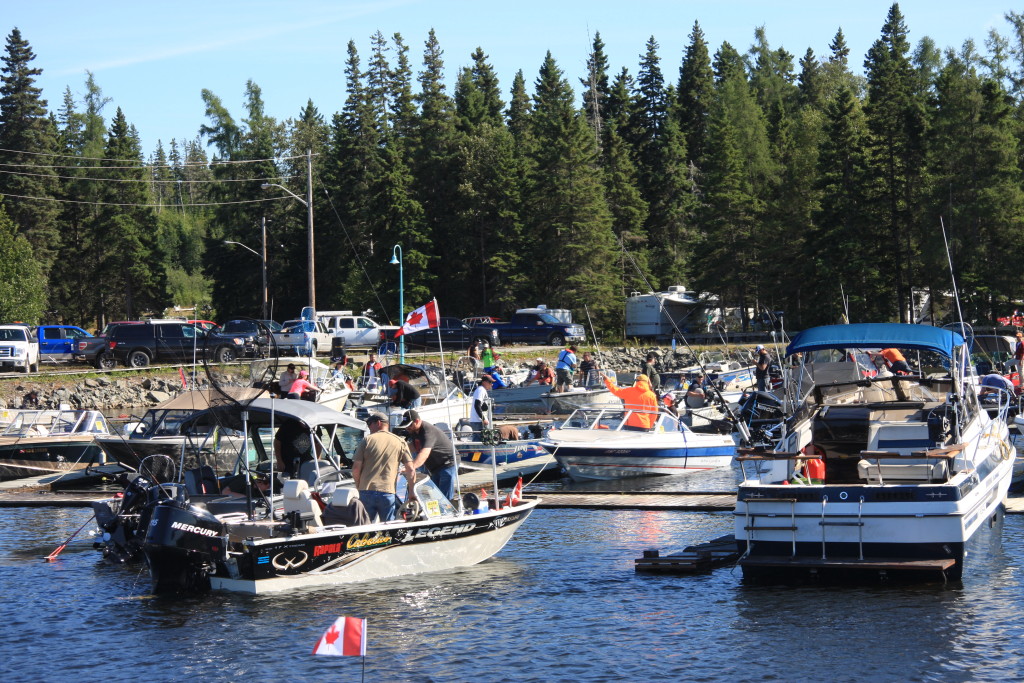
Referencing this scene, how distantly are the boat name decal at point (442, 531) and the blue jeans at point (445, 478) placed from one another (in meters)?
0.59

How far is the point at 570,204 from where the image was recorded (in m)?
69.8

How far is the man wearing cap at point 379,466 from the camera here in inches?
558

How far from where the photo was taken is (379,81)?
93312 mm

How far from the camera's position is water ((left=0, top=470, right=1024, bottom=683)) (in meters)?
11.1

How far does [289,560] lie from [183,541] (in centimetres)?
122

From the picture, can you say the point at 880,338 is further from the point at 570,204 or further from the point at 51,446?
the point at 570,204

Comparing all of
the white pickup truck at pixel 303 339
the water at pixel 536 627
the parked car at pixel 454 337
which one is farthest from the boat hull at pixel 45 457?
the parked car at pixel 454 337

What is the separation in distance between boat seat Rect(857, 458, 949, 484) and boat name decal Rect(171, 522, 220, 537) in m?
8.08

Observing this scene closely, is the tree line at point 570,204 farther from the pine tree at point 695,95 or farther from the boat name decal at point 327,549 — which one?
the boat name decal at point 327,549

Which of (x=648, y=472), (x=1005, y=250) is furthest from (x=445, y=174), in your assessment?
(x=648, y=472)

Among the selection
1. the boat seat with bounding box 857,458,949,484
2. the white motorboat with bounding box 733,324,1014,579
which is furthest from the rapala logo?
the boat seat with bounding box 857,458,949,484

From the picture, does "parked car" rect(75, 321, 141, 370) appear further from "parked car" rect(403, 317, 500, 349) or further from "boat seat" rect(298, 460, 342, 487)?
"boat seat" rect(298, 460, 342, 487)

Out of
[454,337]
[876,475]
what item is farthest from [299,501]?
[454,337]

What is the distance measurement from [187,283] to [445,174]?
58.6 meters
